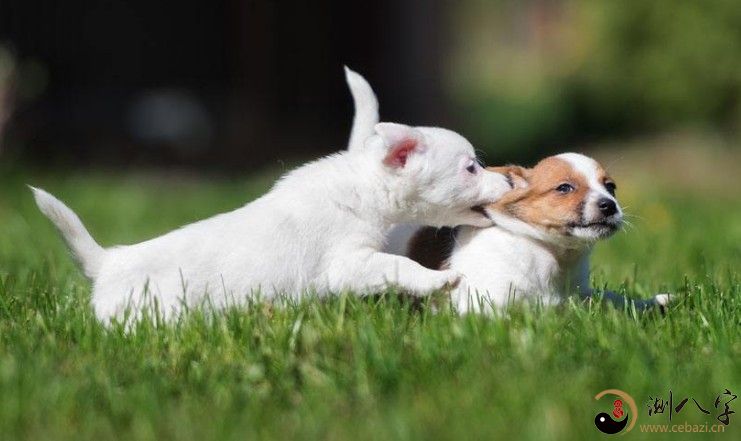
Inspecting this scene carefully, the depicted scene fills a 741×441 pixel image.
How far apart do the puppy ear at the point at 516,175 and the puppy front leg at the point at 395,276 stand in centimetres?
42

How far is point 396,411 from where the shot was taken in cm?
277

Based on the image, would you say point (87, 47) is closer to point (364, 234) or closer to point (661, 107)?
point (661, 107)

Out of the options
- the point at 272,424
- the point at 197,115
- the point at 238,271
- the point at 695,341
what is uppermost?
the point at 197,115

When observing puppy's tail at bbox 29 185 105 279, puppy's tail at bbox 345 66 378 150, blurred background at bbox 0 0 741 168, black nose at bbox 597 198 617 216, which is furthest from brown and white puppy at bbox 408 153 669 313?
blurred background at bbox 0 0 741 168

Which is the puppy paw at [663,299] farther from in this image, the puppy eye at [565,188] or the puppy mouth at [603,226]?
the puppy eye at [565,188]

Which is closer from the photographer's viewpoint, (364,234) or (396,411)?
(396,411)

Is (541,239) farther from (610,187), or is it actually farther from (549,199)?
(610,187)

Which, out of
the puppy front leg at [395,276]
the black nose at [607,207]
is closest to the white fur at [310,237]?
the puppy front leg at [395,276]

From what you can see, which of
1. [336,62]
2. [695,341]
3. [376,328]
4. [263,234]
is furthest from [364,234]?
[336,62]

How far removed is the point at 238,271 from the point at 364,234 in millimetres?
475

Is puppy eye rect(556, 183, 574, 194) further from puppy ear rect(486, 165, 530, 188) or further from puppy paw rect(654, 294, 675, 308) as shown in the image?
puppy paw rect(654, 294, 675, 308)

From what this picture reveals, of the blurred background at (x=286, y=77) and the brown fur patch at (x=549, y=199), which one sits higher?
the blurred background at (x=286, y=77)

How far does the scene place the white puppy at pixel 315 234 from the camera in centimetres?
385

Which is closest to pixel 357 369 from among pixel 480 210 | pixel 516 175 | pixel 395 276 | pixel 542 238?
pixel 395 276
